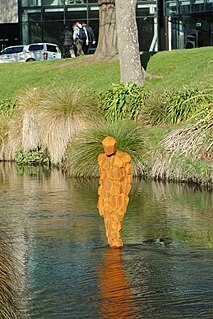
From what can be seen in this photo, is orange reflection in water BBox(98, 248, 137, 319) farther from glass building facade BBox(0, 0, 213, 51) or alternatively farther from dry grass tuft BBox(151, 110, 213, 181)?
glass building facade BBox(0, 0, 213, 51)

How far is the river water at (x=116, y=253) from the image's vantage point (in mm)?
10648

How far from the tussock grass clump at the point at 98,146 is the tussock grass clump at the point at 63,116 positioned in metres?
1.27

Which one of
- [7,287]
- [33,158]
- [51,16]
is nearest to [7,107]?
[33,158]

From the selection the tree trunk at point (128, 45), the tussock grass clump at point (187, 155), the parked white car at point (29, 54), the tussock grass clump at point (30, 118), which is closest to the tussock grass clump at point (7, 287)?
the tussock grass clump at point (187, 155)

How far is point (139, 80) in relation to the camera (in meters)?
28.5

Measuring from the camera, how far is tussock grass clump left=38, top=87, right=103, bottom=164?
23031 mm

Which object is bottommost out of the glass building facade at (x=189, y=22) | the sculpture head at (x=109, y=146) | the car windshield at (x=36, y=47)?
Result: the sculpture head at (x=109, y=146)

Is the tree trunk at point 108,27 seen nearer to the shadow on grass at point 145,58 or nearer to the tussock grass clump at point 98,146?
the shadow on grass at point 145,58

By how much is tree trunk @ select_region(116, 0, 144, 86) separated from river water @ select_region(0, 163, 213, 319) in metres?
8.98

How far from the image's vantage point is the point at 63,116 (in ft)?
76.3

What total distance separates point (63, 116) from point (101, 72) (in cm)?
949

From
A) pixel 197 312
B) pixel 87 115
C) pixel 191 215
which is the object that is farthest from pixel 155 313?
pixel 87 115

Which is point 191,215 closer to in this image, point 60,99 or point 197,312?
point 197,312

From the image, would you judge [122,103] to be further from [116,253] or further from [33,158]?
[116,253]
